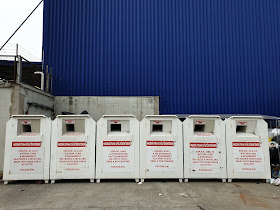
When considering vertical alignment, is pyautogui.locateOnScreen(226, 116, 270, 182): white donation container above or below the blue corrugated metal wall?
below

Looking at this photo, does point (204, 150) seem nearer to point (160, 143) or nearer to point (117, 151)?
point (160, 143)

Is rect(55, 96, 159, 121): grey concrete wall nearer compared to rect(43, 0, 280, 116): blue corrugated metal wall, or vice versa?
rect(55, 96, 159, 121): grey concrete wall

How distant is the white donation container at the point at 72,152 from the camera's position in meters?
4.65

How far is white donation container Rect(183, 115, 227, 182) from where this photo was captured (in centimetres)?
473

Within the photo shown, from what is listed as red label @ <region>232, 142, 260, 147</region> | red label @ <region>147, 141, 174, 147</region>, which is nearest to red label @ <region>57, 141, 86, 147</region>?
red label @ <region>147, 141, 174, 147</region>

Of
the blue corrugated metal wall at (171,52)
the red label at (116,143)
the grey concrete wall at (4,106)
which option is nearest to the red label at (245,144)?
the red label at (116,143)

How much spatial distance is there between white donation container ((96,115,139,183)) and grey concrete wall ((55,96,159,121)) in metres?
2.94

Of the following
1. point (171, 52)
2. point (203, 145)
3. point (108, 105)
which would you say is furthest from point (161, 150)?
point (171, 52)

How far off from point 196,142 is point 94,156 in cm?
234

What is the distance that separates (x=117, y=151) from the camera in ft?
15.5

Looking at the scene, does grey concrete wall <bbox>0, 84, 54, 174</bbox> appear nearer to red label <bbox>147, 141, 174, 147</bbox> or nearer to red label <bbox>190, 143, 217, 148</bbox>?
red label <bbox>147, 141, 174, 147</bbox>

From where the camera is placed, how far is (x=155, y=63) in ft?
27.2

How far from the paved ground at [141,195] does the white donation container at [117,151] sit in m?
Answer: 0.23

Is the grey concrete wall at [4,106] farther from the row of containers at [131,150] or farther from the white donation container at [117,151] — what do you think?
the white donation container at [117,151]
